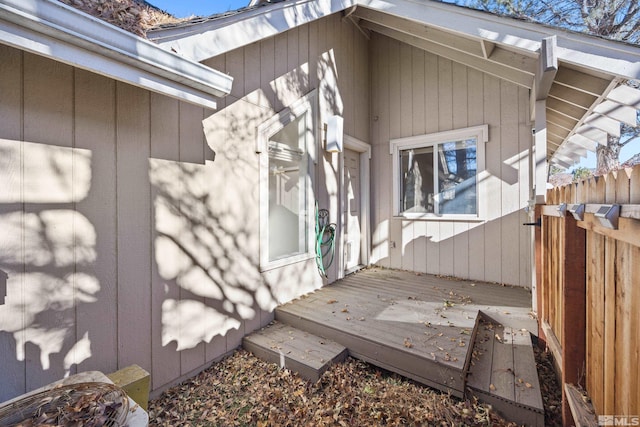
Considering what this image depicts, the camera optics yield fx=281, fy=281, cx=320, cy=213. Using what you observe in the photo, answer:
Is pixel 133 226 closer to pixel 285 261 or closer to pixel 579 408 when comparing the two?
pixel 285 261

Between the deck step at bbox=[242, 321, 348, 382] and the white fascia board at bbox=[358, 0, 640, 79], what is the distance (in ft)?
10.6

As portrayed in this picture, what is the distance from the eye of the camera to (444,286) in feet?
13.5

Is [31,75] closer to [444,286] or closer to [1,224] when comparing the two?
[1,224]

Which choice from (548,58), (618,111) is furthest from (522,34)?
(618,111)

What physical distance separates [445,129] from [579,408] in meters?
4.02

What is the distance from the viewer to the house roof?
2213mm

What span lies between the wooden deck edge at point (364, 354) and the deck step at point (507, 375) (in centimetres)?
12

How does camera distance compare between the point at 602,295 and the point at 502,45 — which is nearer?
the point at 602,295

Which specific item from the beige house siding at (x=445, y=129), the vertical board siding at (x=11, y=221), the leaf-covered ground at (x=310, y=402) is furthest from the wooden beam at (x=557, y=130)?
the vertical board siding at (x=11, y=221)

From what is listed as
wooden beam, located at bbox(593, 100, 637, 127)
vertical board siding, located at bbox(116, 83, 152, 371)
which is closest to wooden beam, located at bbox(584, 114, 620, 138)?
wooden beam, located at bbox(593, 100, 637, 127)

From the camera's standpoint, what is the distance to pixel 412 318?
296cm

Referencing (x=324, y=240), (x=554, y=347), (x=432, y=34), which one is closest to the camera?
(x=554, y=347)

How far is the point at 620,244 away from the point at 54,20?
Result: 277cm

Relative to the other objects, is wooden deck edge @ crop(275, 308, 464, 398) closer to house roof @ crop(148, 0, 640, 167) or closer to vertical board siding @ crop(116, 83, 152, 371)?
vertical board siding @ crop(116, 83, 152, 371)
